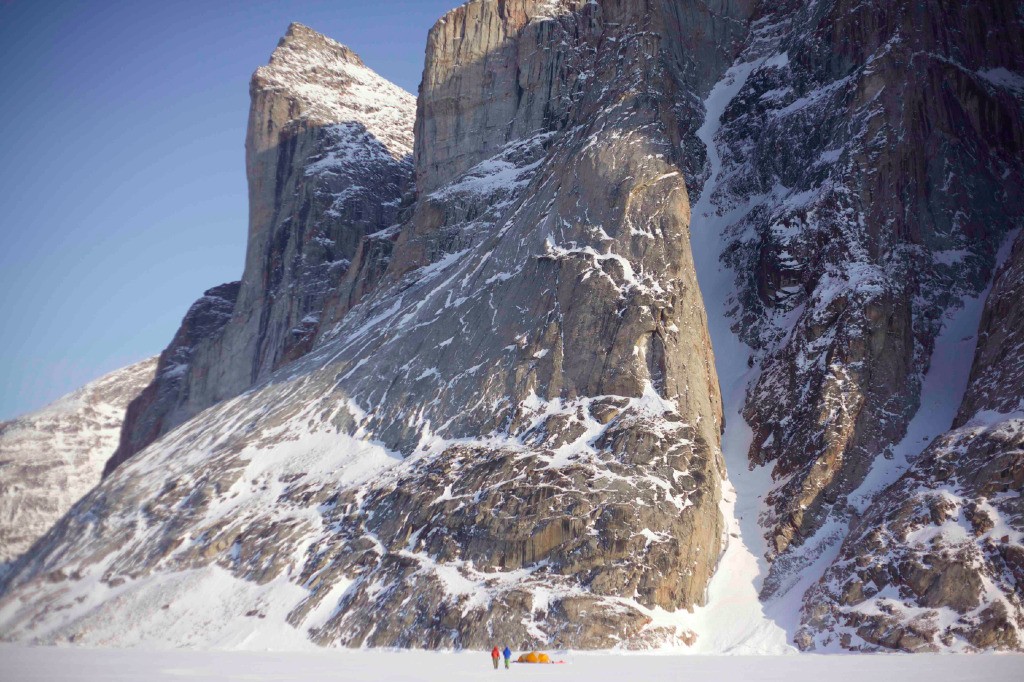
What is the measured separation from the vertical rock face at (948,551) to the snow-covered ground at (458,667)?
3074mm

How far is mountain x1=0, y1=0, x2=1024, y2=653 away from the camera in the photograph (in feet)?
182

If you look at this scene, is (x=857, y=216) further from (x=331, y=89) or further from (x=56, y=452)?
(x=56, y=452)

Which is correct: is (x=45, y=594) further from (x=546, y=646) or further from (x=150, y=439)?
(x=150, y=439)

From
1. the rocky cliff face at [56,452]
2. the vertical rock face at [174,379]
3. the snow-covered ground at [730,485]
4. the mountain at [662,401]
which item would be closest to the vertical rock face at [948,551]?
the mountain at [662,401]

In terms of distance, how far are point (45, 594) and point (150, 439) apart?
49.2m

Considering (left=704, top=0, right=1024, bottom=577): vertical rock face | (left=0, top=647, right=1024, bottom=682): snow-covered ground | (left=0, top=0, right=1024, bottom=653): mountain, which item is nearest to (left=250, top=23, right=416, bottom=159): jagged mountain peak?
(left=0, top=0, right=1024, bottom=653): mountain

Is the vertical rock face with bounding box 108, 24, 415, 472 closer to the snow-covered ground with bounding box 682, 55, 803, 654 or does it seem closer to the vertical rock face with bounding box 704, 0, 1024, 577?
the snow-covered ground with bounding box 682, 55, 803, 654

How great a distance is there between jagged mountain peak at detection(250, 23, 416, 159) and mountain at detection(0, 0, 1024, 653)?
32781mm

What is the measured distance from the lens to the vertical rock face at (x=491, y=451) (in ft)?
187

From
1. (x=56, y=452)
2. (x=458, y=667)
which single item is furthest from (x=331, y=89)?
(x=458, y=667)

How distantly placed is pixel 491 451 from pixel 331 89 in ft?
253

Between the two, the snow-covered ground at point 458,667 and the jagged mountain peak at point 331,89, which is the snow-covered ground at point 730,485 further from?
the jagged mountain peak at point 331,89

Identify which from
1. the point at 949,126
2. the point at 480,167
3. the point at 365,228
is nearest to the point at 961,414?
the point at 949,126

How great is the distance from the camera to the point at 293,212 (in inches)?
4577
